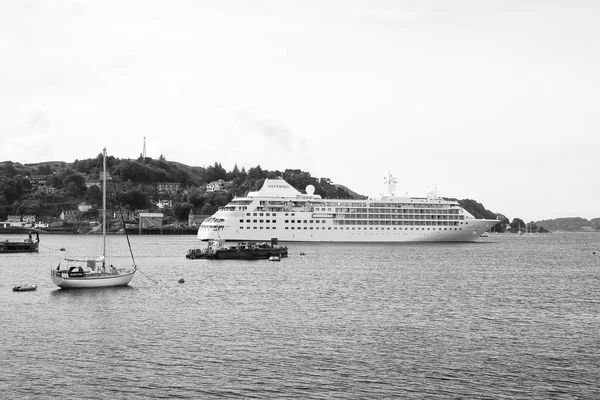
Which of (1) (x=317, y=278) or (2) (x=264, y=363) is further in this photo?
(1) (x=317, y=278)

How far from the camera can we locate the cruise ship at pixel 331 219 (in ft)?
440

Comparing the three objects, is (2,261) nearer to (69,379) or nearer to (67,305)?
(67,305)

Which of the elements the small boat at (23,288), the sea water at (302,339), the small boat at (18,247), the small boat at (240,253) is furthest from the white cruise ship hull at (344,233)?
the small boat at (23,288)

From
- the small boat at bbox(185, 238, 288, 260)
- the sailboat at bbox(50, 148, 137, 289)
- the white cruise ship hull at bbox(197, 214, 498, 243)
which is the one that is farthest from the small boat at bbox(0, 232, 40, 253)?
the sailboat at bbox(50, 148, 137, 289)

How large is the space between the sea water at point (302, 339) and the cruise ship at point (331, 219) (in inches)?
2721

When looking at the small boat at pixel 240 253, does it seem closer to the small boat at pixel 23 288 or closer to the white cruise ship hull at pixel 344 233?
the white cruise ship hull at pixel 344 233

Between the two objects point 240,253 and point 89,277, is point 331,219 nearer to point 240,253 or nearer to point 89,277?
point 240,253

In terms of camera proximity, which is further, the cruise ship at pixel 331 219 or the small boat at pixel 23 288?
the cruise ship at pixel 331 219

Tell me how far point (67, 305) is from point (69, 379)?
65.6 ft

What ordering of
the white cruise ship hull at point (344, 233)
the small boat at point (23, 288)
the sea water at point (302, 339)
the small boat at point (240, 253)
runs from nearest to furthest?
the sea water at point (302, 339)
the small boat at point (23, 288)
the small boat at point (240, 253)
the white cruise ship hull at point (344, 233)

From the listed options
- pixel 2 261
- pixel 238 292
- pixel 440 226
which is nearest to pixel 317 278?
pixel 238 292

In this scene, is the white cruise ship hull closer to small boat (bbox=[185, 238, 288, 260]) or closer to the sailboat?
small boat (bbox=[185, 238, 288, 260])

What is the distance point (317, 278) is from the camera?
66625 mm

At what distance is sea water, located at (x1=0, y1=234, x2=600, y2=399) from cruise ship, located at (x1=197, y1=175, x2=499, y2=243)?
69.1 m
